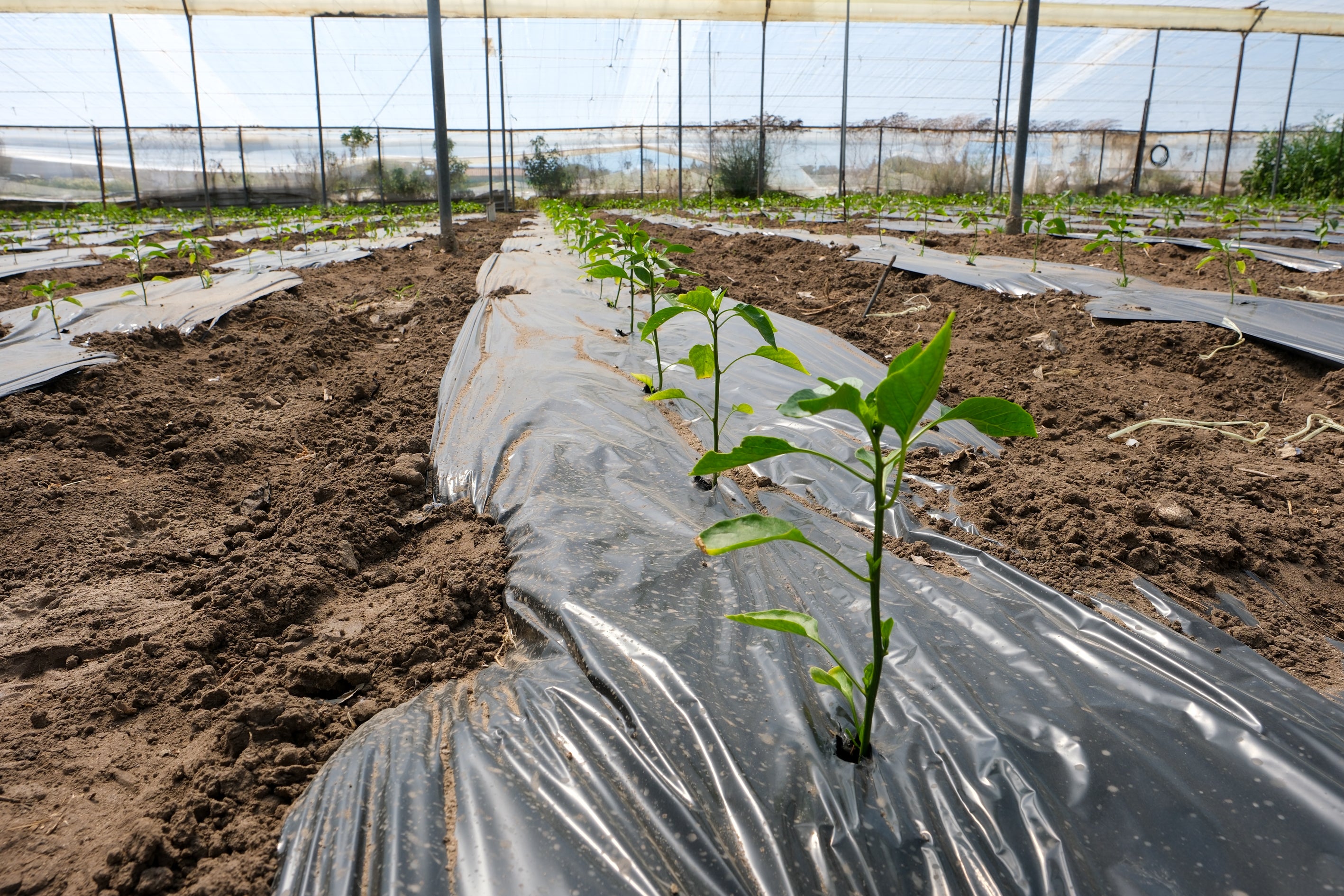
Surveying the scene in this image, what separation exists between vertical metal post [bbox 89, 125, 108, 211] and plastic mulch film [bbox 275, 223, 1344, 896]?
21419mm

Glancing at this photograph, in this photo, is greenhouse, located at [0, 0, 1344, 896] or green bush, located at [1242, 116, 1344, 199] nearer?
greenhouse, located at [0, 0, 1344, 896]

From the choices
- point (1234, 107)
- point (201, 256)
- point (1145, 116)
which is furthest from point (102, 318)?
point (1234, 107)

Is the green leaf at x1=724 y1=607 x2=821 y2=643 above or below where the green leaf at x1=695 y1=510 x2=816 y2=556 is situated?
below

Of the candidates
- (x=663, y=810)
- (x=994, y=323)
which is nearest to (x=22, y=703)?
(x=663, y=810)

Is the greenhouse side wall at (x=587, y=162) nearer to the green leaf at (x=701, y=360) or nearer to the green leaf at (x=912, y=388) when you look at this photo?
the green leaf at (x=701, y=360)

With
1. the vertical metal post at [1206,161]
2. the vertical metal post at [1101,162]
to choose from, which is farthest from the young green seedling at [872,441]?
the vertical metal post at [1206,161]

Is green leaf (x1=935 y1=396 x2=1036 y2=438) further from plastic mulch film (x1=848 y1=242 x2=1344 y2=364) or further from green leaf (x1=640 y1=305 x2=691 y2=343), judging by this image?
plastic mulch film (x1=848 y1=242 x2=1344 y2=364)

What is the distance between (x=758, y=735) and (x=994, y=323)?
4.20 meters

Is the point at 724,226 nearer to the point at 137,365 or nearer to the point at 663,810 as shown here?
the point at 137,365

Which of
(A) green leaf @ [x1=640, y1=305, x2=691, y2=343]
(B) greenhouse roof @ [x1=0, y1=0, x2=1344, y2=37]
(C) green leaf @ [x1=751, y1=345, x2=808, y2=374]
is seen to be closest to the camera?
(C) green leaf @ [x1=751, y1=345, x2=808, y2=374]

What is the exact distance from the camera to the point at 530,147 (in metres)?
21.3

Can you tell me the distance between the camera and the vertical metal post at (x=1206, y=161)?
60.1ft

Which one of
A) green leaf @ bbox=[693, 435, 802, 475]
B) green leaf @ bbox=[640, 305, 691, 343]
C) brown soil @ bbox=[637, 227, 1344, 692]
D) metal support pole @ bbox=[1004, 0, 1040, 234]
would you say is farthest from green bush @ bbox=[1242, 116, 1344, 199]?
green leaf @ bbox=[693, 435, 802, 475]

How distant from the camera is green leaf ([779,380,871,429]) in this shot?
970 mm
